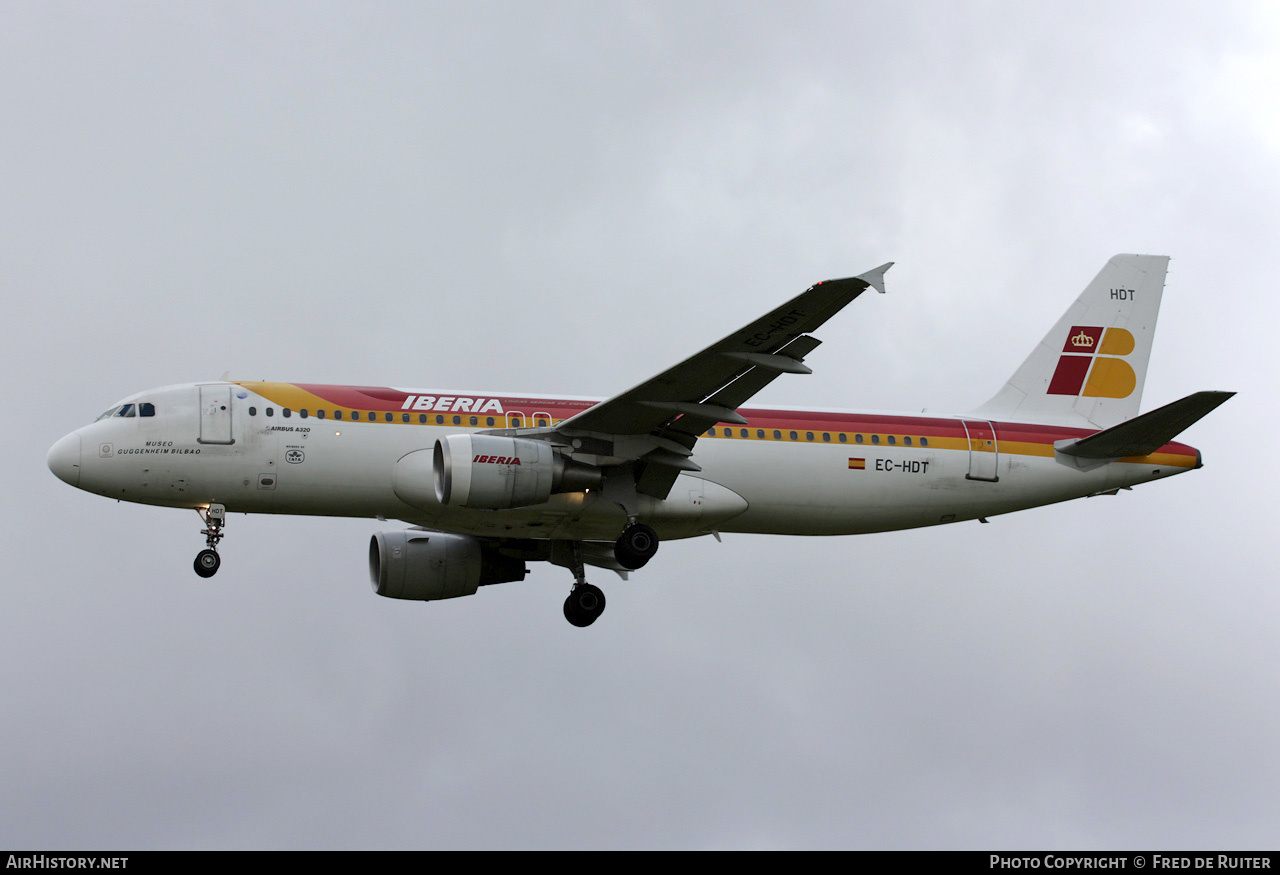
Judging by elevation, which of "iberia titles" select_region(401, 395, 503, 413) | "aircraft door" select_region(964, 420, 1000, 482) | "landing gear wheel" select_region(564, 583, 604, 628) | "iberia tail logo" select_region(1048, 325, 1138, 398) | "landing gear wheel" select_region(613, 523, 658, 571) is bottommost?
"landing gear wheel" select_region(564, 583, 604, 628)

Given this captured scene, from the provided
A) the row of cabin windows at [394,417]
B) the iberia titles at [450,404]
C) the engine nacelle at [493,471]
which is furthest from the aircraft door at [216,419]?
the engine nacelle at [493,471]

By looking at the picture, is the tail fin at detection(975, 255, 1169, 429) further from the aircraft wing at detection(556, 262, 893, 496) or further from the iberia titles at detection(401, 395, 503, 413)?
the iberia titles at detection(401, 395, 503, 413)

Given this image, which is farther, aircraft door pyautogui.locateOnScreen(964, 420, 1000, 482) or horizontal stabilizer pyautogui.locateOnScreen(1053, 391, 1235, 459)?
aircraft door pyautogui.locateOnScreen(964, 420, 1000, 482)

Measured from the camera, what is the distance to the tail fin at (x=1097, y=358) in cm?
3931

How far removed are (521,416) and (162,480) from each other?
777 centimetres

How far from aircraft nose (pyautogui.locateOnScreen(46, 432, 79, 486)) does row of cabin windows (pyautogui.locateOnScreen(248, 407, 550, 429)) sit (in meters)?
3.86

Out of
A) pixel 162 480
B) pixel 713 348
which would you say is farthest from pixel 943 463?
pixel 162 480

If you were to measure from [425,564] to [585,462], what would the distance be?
6.65m

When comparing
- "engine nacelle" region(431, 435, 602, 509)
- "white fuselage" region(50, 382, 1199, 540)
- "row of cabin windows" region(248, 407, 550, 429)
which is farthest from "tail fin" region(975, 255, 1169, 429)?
"engine nacelle" region(431, 435, 602, 509)

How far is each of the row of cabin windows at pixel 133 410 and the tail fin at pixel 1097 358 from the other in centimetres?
1954

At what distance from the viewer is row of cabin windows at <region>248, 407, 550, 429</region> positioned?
3412 cm

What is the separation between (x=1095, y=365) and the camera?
40188 mm

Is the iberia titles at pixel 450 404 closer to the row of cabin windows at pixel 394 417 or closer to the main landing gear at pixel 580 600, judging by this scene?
the row of cabin windows at pixel 394 417

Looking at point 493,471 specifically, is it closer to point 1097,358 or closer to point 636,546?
point 636,546
